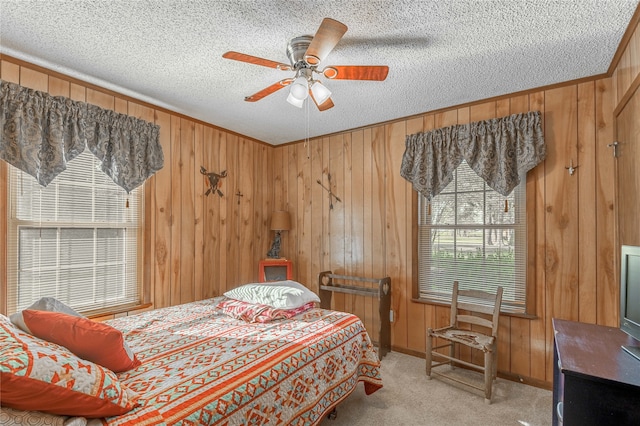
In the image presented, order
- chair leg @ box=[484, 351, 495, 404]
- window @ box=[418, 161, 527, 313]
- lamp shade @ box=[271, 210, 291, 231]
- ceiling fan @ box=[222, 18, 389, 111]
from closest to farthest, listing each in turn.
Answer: ceiling fan @ box=[222, 18, 389, 111] → chair leg @ box=[484, 351, 495, 404] → window @ box=[418, 161, 527, 313] → lamp shade @ box=[271, 210, 291, 231]

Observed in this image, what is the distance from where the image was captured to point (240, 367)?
64.4 inches

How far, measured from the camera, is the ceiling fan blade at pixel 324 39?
155cm

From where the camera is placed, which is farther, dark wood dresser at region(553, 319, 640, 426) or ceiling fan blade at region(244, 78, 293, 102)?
ceiling fan blade at region(244, 78, 293, 102)

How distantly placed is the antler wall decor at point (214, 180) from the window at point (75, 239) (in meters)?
0.74

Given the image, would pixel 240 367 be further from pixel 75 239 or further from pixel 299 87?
pixel 75 239

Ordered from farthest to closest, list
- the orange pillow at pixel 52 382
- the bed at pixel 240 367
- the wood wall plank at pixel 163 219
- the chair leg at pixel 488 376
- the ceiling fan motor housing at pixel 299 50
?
the wood wall plank at pixel 163 219 < the chair leg at pixel 488 376 < the ceiling fan motor housing at pixel 299 50 < the bed at pixel 240 367 < the orange pillow at pixel 52 382

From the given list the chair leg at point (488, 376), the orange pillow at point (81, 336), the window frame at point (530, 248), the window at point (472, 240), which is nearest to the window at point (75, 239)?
the orange pillow at point (81, 336)

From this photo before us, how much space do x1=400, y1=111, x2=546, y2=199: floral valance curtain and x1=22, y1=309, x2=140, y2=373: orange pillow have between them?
281cm

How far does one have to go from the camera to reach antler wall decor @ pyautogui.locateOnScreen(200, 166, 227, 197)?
11.9 feet

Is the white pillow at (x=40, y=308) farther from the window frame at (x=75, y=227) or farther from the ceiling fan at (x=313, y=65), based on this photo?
the ceiling fan at (x=313, y=65)

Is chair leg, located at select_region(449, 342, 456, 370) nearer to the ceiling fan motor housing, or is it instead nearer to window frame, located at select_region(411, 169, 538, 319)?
window frame, located at select_region(411, 169, 538, 319)

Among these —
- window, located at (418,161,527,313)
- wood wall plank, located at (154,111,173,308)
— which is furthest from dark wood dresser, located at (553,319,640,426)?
wood wall plank, located at (154,111,173,308)

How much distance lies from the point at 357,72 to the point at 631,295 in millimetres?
1795

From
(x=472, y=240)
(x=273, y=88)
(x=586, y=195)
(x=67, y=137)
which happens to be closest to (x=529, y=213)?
(x=586, y=195)
